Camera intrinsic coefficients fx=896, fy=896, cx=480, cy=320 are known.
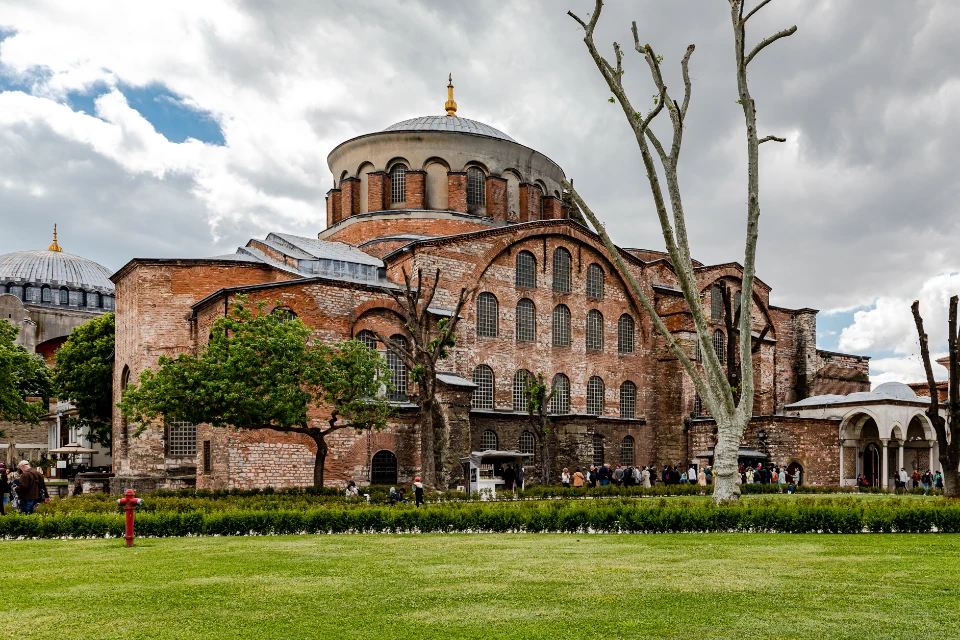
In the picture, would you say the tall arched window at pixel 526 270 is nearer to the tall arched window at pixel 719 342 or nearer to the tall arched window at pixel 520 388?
the tall arched window at pixel 520 388

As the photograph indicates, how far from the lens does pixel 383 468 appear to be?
30.0 m

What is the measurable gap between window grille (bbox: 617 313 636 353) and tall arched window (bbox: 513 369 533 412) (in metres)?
5.35

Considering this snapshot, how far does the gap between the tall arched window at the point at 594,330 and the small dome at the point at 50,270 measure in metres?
38.5

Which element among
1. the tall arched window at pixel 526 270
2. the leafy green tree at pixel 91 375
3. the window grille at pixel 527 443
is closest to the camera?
the window grille at pixel 527 443

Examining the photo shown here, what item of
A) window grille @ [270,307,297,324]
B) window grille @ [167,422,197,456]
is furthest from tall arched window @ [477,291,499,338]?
window grille @ [167,422,197,456]

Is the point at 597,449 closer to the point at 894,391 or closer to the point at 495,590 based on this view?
the point at 894,391

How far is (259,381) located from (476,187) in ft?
60.1

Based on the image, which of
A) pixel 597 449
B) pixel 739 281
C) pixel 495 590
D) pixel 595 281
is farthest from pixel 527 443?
pixel 495 590

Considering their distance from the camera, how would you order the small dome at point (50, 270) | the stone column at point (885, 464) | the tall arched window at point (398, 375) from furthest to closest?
1. the small dome at point (50, 270)
2. the stone column at point (885, 464)
3. the tall arched window at point (398, 375)

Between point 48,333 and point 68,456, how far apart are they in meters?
14.8

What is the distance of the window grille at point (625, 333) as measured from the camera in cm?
3809

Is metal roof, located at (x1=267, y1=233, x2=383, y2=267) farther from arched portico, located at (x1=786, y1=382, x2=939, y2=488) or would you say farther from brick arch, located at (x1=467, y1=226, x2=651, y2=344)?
arched portico, located at (x1=786, y1=382, x2=939, y2=488)

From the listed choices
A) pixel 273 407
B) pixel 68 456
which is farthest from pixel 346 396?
pixel 68 456

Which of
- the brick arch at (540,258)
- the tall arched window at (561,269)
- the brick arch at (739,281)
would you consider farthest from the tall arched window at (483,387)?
the brick arch at (739,281)
